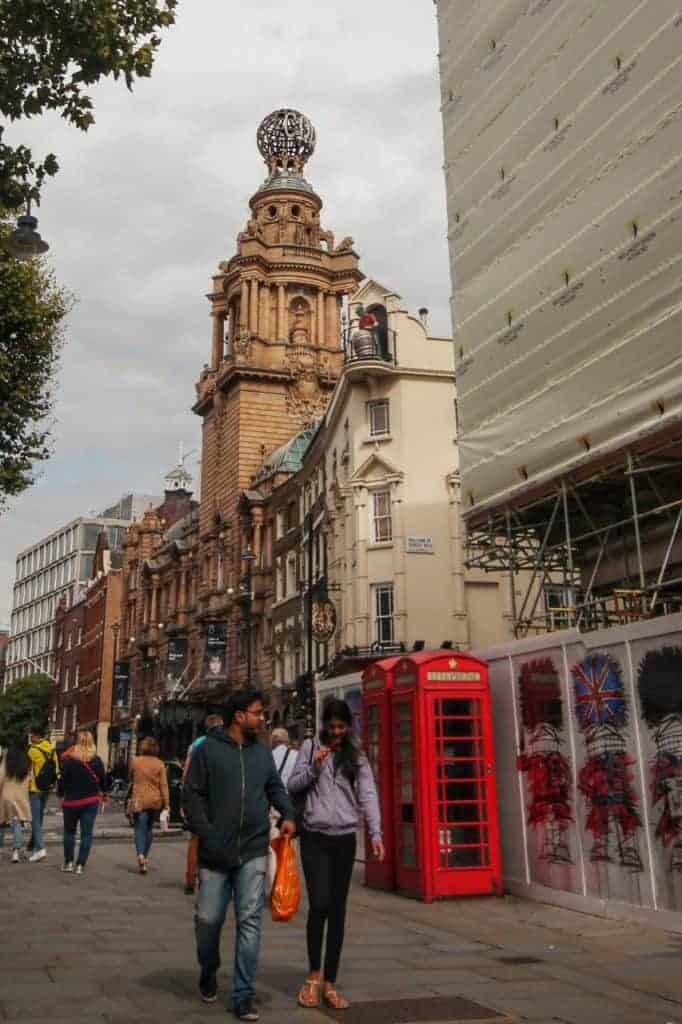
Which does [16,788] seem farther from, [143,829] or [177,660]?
[177,660]

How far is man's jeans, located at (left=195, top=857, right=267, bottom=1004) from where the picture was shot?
6422mm

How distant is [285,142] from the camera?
71.2 metres

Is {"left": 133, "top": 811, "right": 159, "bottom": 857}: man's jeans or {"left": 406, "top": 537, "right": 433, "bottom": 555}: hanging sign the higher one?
{"left": 406, "top": 537, "right": 433, "bottom": 555}: hanging sign

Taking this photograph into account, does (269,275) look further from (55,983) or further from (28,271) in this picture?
(55,983)

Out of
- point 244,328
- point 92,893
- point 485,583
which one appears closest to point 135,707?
point 244,328

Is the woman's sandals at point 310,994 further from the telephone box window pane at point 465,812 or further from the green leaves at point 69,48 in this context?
the green leaves at point 69,48

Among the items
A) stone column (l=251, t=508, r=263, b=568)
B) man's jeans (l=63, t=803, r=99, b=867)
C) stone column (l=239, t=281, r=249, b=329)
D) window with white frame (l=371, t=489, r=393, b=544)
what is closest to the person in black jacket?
man's jeans (l=63, t=803, r=99, b=867)

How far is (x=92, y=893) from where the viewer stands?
40.6 feet

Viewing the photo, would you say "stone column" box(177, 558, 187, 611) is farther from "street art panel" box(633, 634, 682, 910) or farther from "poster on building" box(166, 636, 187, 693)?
"street art panel" box(633, 634, 682, 910)

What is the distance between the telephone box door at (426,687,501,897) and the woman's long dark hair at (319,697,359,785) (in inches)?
185

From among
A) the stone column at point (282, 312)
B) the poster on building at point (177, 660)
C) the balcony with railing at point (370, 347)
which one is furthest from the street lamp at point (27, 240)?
the poster on building at point (177, 660)

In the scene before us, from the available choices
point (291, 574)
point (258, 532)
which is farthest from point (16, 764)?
→ point (258, 532)

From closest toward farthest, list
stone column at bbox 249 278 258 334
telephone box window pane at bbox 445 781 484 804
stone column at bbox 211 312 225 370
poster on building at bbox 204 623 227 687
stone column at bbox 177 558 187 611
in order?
telephone box window pane at bbox 445 781 484 804 → poster on building at bbox 204 623 227 687 → stone column at bbox 249 278 258 334 → stone column at bbox 211 312 225 370 → stone column at bbox 177 558 187 611

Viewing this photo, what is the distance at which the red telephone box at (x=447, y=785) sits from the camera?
11.8 metres
